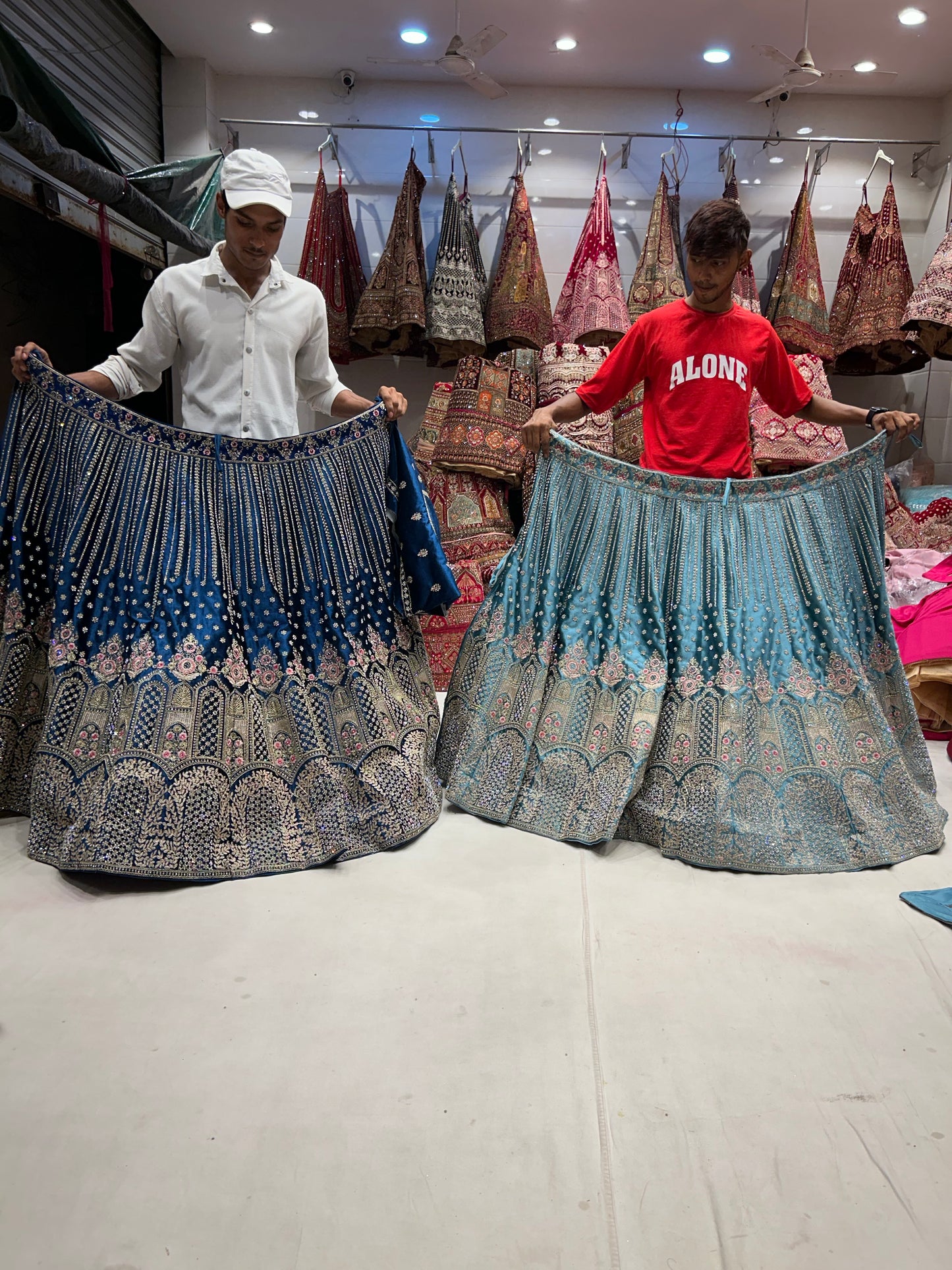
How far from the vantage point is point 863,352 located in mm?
4789

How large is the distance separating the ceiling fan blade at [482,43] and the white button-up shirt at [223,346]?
2.10 m

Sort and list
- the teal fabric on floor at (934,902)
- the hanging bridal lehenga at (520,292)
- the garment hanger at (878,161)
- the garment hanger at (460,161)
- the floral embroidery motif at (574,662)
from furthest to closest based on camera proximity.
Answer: the garment hanger at (460,161), the garment hanger at (878,161), the hanging bridal lehenga at (520,292), the floral embroidery motif at (574,662), the teal fabric on floor at (934,902)

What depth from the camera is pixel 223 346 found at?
2.26 metres

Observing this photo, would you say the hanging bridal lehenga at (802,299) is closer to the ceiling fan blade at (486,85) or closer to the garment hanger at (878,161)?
the garment hanger at (878,161)

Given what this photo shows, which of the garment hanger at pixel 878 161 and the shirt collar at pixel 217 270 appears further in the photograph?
the garment hanger at pixel 878 161

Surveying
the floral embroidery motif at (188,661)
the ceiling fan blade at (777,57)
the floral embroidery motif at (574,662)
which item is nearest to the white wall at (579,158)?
the ceiling fan blade at (777,57)

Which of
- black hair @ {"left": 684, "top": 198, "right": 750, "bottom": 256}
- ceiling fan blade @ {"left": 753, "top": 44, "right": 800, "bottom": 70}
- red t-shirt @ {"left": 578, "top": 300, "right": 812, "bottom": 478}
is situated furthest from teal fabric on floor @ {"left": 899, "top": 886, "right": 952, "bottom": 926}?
ceiling fan blade @ {"left": 753, "top": 44, "right": 800, "bottom": 70}

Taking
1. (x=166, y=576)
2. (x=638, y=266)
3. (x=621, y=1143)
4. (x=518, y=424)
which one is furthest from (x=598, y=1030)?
(x=638, y=266)

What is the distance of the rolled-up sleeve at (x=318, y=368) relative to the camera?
2.41 m

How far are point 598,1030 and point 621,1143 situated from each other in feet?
0.85

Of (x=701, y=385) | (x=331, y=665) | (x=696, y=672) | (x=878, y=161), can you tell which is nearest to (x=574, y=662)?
(x=696, y=672)

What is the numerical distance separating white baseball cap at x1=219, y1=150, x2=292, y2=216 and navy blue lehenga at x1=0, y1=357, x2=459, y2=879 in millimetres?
557

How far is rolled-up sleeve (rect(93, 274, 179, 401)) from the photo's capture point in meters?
2.24

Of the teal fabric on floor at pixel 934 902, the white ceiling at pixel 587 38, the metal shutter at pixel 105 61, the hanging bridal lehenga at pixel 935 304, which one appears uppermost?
the white ceiling at pixel 587 38
